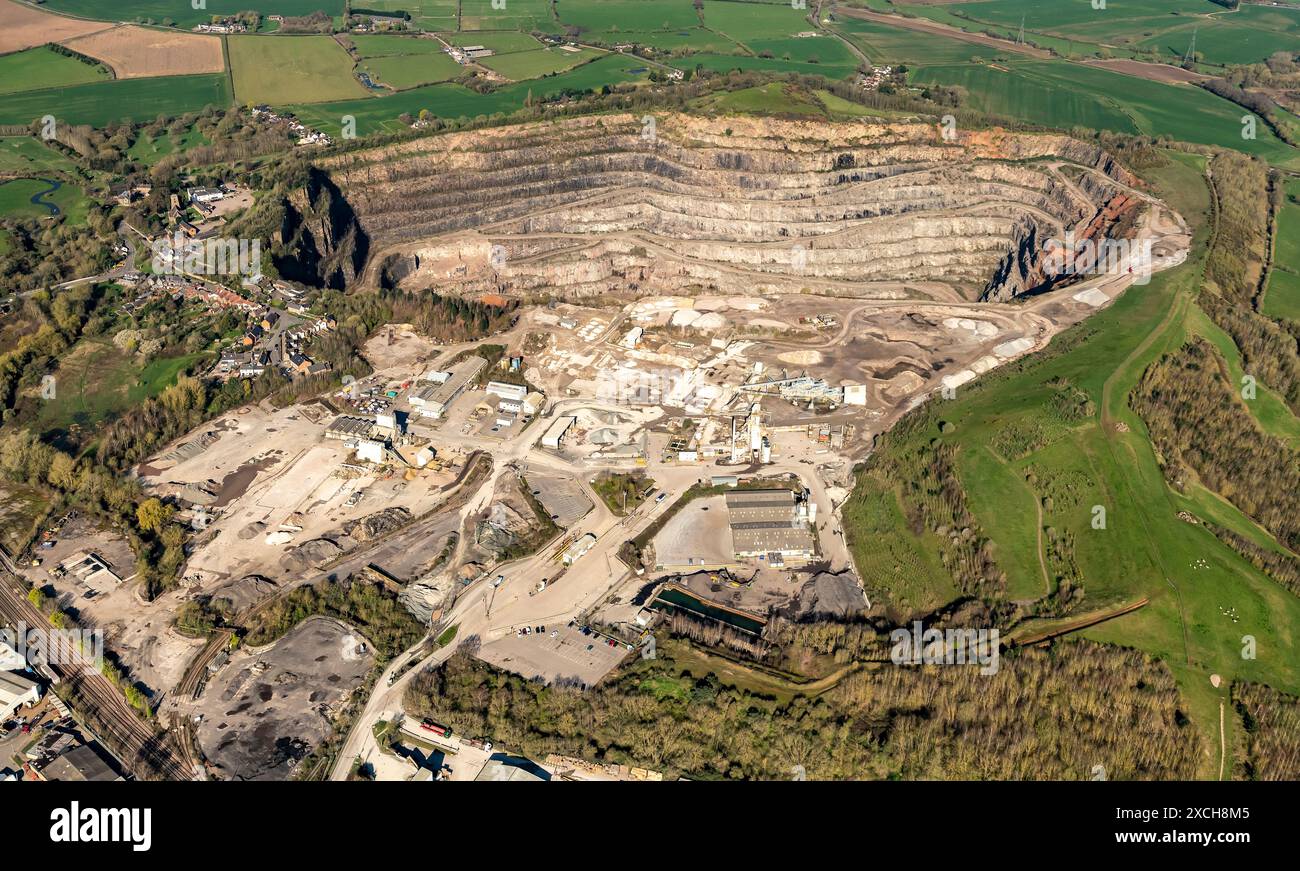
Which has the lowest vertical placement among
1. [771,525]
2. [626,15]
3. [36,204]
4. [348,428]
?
Answer: [771,525]

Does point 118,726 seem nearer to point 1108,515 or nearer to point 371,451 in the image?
point 371,451

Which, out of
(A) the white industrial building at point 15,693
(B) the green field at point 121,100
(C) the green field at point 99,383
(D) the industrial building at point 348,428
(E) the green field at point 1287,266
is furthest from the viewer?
(B) the green field at point 121,100

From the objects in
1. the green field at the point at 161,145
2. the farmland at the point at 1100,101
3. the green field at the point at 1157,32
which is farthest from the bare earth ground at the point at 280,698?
the green field at the point at 1157,32

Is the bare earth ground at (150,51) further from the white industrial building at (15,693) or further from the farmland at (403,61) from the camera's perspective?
the white industrial building at (15,693)

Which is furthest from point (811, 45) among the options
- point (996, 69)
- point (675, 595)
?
point (675, 595)

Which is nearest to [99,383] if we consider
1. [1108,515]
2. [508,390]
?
[508,390]

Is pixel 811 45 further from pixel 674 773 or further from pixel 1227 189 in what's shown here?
pixel 674 773

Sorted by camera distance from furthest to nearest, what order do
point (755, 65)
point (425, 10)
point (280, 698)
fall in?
point (425, 10)
point (755, 65)
point (280, 698)
